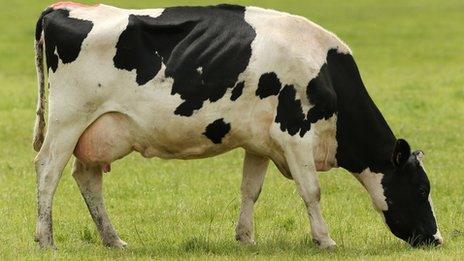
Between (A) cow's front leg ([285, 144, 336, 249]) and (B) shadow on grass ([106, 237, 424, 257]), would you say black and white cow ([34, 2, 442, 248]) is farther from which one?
(B) shadow on grass ([106, 237, 424, 257])

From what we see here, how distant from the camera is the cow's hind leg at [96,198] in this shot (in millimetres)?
11484

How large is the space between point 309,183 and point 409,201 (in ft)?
3.58

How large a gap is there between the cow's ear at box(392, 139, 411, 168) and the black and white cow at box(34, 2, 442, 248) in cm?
1

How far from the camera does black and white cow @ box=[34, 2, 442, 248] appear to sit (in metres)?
11.0

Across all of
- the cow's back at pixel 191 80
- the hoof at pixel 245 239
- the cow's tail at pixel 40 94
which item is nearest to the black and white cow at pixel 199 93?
the cow's back at pixel 191 80

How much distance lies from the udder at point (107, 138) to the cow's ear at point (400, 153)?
259 cm

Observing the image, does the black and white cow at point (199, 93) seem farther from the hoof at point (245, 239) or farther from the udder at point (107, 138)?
the hoof at point (245, 239)

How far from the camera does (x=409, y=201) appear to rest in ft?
37.8

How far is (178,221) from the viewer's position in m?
13.2

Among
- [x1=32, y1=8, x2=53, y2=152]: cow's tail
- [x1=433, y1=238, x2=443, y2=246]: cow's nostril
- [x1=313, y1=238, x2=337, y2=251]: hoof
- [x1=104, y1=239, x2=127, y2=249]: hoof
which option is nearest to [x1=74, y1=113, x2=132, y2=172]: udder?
[x1=32, y1=8, x2=53, y2=152]: cow's tail

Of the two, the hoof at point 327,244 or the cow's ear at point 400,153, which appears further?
the cow's ear at point 400,153

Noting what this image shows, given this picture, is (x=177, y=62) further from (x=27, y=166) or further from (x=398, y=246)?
(x=27, y=166)

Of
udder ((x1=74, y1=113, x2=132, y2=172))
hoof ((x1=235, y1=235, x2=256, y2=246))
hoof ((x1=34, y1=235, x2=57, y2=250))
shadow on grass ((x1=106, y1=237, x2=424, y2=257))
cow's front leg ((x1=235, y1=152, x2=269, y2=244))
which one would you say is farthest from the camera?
cow's front leg ((x1=235, y1=152, x2=269, y2=244))

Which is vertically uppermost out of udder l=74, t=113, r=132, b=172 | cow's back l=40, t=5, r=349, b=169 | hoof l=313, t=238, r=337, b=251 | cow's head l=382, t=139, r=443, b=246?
cow's back l=40, t=5, r=349, b=169
